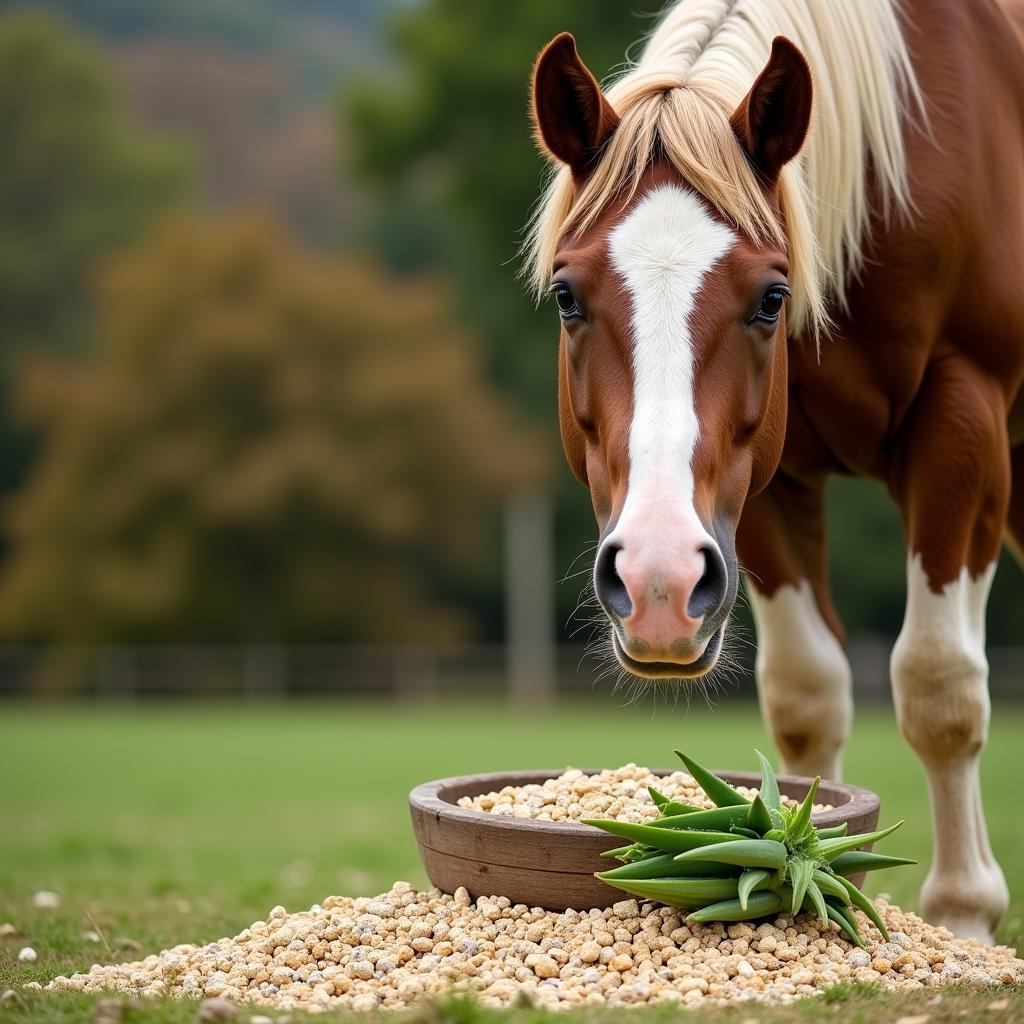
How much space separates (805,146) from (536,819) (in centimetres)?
200

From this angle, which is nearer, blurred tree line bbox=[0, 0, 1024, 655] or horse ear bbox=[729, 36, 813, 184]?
horse ear bbox=[729, 36, 813, 184]

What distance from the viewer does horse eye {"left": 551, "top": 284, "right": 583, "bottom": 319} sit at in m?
3.23

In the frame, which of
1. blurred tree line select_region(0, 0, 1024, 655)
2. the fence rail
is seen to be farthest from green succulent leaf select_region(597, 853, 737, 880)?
the fence rail

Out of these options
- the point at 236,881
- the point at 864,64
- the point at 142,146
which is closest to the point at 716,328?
the point at 864,64

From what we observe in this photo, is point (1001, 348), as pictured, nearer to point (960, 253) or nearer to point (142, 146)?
point (960, 253)

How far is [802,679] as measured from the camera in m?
4.50

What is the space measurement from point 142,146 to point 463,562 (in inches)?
697

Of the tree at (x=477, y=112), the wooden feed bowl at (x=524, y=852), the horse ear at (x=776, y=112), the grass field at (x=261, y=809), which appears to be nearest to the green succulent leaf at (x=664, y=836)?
the wooden feed bowl at (x=524, y=852)

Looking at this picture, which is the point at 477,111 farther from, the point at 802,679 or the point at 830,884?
the point at 830,884

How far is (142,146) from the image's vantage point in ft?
132

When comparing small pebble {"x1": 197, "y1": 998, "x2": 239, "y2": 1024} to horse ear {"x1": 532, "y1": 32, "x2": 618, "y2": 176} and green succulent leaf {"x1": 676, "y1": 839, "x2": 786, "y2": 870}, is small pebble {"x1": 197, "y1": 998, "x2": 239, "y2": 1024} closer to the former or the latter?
green succulent leaf {"x1": 676, "y1": 839, "x2": 786, "y2": 870}

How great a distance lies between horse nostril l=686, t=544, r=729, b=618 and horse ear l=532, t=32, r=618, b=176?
1.19m

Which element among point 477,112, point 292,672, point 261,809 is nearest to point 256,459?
point 292,672

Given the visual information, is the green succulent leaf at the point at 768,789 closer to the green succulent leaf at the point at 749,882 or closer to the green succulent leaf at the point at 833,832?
the green succulent leaf at the point at 833,832
